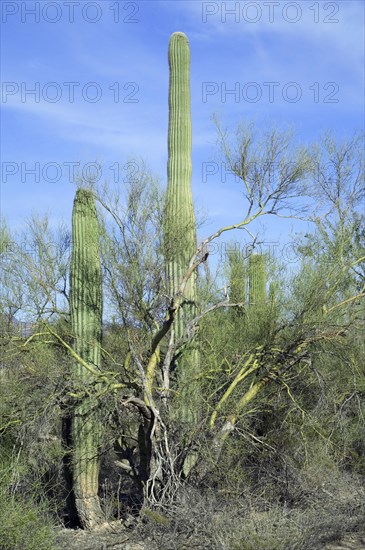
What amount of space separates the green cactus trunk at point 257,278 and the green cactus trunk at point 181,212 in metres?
1.95

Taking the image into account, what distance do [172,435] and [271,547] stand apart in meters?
2.95

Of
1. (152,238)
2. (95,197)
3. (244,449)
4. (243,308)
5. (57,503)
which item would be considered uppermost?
(95,197)

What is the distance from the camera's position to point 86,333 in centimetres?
1147

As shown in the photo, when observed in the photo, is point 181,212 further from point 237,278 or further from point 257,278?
point 257,278

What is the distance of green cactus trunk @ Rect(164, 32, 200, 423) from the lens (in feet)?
36.1

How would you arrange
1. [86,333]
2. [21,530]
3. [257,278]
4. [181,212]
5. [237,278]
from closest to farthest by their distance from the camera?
[21,530] < [86,333] < [181,212] < [237,278] < [257,278]

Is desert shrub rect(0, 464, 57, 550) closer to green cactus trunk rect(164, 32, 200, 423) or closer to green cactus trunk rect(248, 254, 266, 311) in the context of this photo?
green cactus trunk rect(164, 32, 200, 423)

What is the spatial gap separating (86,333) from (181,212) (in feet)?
7.84

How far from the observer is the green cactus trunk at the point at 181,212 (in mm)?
11016

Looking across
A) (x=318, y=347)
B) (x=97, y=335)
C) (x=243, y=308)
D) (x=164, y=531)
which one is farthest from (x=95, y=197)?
(x=164, y=531)

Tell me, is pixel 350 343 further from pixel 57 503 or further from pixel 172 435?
pixel 57 503

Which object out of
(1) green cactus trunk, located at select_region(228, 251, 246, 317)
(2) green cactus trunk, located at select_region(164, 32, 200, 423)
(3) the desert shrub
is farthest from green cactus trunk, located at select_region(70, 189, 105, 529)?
(1) green cactus trunk, located at select_region(228, 251, 246, 317)

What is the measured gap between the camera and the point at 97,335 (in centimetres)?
1156

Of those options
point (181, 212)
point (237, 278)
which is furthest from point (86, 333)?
point (237, 278)
